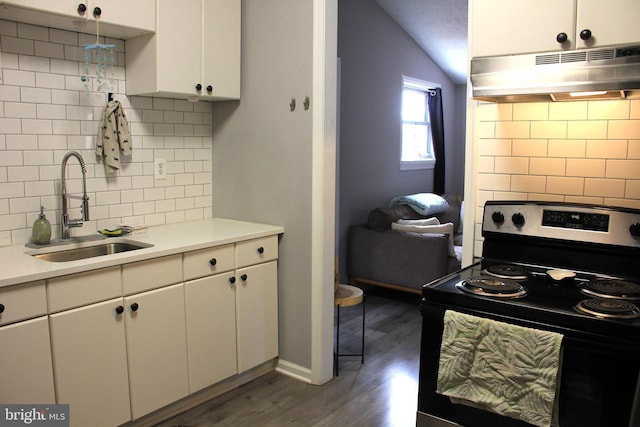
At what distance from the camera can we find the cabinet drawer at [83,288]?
2.11 meters

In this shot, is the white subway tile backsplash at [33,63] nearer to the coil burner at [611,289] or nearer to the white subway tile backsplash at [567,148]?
the white subway tile backsplash at [567,148]

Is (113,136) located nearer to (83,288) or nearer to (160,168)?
(160,168)

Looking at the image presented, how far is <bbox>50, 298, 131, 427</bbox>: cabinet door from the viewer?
2.16 meters

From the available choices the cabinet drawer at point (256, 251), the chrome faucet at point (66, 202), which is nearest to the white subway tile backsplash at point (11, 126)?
the chrome faucet at point (66, 202)

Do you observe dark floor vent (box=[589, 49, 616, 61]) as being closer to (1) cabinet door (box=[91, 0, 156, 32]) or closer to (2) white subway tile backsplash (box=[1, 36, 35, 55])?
(1) cabinet door (box=[91, 0, 156, 32])

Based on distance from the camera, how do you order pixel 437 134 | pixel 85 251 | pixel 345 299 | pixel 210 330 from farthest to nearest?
pixel 437 134 < pixel 345 299 < pixel 210 330 < pixel 85 251

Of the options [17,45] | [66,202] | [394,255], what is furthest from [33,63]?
[394,255]

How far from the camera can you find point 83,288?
220 centimetres

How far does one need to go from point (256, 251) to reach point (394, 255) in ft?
6.74

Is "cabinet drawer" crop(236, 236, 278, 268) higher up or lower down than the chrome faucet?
lower down

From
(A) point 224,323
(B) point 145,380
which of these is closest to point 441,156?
(A) point 224,323

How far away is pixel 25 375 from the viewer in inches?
80.7

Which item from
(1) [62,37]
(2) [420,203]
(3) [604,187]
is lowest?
(2) [420,203]

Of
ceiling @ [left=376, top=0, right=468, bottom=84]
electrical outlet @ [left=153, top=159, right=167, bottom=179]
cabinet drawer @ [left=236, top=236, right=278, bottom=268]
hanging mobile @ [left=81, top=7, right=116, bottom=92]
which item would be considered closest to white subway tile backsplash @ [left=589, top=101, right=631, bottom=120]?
cabinet drawer @ [left=236, top=236, right=278, bottom=268]
